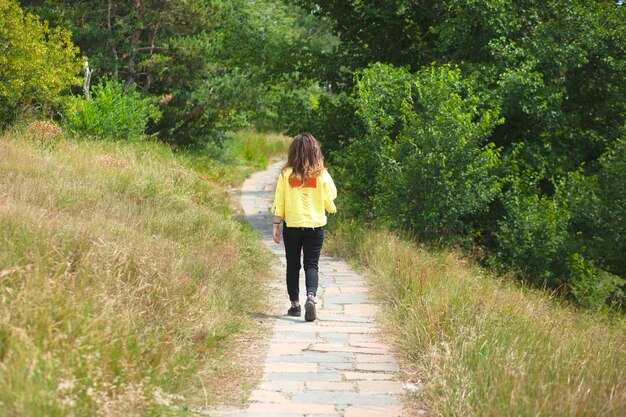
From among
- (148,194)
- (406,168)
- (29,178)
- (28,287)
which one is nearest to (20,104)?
(148,194)

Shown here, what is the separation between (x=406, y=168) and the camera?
13.0 metres

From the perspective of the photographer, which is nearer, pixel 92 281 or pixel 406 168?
pixel 92 281

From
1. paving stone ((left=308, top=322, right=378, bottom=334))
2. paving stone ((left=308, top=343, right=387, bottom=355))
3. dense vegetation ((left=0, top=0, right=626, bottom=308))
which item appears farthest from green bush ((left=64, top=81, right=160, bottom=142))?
paving stone ((left=308, top=343, right=387, bottom=355))

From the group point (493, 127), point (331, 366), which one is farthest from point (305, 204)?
point (493, 127)

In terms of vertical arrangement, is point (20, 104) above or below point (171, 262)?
above

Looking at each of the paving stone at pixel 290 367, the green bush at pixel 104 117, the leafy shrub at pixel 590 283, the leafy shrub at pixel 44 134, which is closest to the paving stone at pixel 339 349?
the paving stone at pixel 290 367

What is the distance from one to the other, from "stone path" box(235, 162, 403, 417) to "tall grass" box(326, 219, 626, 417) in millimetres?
226

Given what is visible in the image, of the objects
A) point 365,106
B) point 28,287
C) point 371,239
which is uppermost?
point 365,106

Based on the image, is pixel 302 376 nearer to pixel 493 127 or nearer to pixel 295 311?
pixel 295 311

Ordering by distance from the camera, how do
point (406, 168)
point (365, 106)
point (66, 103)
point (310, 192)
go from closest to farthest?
point (310, 192)
point (406, 168)
point (365, 106)
point (66, 103)

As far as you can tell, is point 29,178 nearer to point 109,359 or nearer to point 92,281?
point 92,281

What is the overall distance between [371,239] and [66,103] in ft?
26.8

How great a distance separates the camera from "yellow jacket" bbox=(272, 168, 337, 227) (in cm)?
811

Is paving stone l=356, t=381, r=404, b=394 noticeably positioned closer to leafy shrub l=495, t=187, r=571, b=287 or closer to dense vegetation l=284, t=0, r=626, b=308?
dense vegetation l=284, t=0, r=626, b=308
